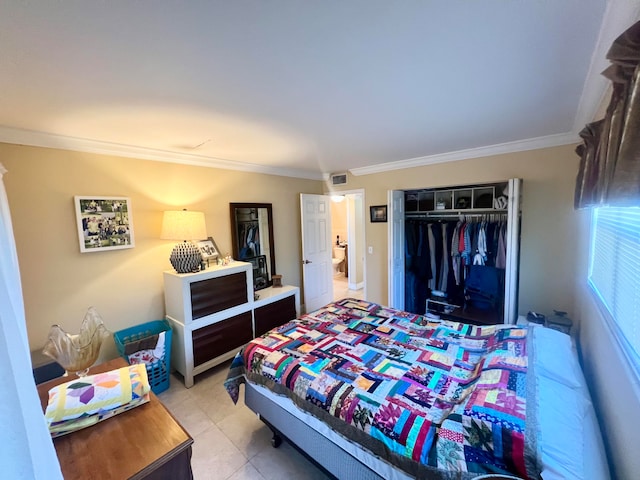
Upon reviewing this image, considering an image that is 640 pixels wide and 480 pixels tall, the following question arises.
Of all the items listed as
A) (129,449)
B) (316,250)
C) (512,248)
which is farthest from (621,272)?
(316,250)

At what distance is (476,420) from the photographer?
3.75 feet

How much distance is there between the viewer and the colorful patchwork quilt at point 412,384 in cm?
110

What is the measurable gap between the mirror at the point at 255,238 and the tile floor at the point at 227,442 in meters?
1.41

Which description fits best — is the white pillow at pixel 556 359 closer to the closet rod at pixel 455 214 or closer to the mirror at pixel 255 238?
the closet rod at pixel 455 214

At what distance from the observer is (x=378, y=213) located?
390cm

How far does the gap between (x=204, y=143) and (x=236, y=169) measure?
2.95ft

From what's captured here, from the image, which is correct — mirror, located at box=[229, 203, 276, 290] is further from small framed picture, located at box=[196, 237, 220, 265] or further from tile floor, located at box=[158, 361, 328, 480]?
tile floor, located at box=[158, 361, 328, 480]

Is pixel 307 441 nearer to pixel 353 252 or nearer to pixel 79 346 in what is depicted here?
pixel 79 346

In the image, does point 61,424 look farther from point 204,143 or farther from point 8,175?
point 204,143

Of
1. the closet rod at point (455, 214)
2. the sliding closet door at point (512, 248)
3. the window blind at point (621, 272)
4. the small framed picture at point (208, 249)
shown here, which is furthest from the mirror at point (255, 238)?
the window blind at point (621, 272)

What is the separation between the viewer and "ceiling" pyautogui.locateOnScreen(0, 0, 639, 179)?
3.13 ft

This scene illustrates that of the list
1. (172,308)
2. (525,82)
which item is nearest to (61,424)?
(172,308)

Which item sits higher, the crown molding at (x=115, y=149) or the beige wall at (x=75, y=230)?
the crown molding at (x=115, y=149)

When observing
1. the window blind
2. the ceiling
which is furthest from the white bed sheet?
the ceiling
